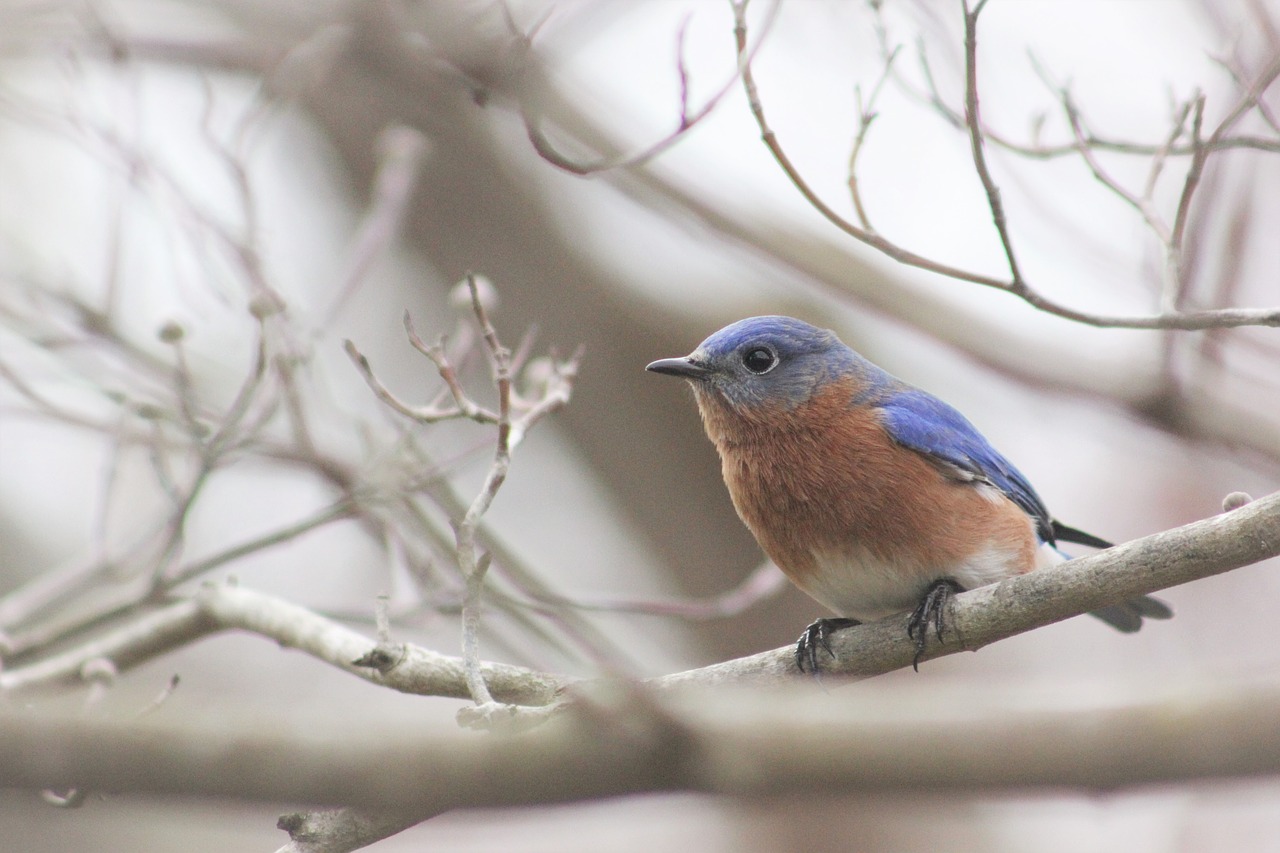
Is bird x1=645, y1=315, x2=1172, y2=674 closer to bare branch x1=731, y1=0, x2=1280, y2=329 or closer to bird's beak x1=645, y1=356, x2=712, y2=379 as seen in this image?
bird's beak x1=645, y1=356, x2=712, y2=379

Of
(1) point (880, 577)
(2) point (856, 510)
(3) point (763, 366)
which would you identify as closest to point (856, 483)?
(2) point (856, 510)

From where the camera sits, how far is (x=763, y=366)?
554 centimetres

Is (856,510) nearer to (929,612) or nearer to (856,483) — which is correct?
(856,483)

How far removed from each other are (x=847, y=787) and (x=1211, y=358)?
5.39m

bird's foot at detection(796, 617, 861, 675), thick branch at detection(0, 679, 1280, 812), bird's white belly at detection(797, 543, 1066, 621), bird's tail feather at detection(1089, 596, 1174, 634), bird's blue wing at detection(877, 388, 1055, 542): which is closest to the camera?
thick branch at detection(0, 679, 1280, 812)

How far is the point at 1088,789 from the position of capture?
2137 mm

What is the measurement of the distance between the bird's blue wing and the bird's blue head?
310 mm

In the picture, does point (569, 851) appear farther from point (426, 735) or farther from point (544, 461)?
point (426, 735)

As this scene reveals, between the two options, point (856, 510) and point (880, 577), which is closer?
point (880, 577)

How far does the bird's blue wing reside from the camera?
201 inches

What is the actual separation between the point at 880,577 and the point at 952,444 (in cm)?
84

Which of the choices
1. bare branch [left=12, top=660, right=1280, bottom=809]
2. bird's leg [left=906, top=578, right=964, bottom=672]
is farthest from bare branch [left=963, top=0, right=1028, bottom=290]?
bare branch [left=12, top=660, right=1280, bottom=809]

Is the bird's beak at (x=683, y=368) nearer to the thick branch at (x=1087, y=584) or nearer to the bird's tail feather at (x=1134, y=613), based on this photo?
the thick branch at (x=1087, y=584)

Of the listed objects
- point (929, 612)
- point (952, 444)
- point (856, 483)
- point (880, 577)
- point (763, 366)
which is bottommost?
point (929, 612)
